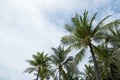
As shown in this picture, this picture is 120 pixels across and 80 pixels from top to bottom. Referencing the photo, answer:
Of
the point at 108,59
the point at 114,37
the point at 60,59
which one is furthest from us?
the point at 60,59

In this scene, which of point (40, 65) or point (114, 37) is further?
point (40, 65)

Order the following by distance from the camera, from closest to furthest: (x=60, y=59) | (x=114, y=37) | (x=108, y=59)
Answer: (x=114, y=37)
(x=108, y=59)
(x=60, y=59)

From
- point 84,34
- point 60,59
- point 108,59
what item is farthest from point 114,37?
point 60,59

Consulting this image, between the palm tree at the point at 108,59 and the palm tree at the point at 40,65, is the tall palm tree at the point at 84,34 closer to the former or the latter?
the palm tree at the point at 108,59

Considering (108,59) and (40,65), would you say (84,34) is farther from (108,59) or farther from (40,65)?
(40,65)

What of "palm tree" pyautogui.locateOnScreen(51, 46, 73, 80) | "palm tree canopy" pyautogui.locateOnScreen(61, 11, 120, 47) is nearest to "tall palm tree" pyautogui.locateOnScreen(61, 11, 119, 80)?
"palm tree canopy" pyautogui.locateOnScreen(61, 11, 120, 47)

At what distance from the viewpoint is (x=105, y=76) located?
145ft

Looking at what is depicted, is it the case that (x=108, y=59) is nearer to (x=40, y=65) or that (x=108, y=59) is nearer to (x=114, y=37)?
(x=114, y=37)

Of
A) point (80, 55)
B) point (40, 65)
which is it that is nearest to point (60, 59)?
point (40, 65)

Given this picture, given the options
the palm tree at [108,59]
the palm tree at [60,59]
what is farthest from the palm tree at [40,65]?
the palm tree at [108,59]

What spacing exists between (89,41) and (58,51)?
18782 millimetres

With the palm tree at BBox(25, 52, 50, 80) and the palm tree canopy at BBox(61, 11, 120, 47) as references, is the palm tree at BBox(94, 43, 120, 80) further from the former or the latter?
the palm tree at BBox(25, 52, 50, 80)

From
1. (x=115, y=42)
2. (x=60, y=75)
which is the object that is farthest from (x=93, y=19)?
(x=60, y=75)

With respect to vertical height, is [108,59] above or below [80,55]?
above
